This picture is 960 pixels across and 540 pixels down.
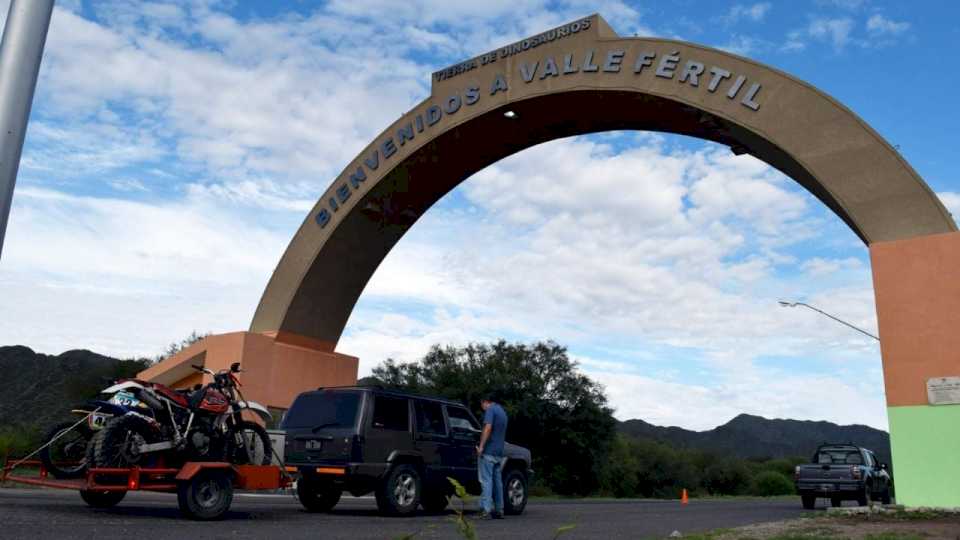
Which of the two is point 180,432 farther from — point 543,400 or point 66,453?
point 543,400

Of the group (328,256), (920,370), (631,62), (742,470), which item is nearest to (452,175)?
(328,256)

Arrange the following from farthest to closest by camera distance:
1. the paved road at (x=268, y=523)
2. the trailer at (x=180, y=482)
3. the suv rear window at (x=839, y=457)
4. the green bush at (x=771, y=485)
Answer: the green bush at (x=771, y=485) < the suv rear window at (x=839, y=457) < the trailer at (x=180, y=482) < the paved road at (x=268, y=523)

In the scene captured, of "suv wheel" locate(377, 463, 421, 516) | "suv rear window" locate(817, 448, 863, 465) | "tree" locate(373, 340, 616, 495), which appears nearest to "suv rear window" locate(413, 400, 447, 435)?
"suv wheel" locate(377, 463, 421, 516)

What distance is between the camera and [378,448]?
12.4 meters

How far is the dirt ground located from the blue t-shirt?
3.87 meters

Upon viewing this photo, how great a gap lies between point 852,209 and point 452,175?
9.23 metres

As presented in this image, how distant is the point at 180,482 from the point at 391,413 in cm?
346

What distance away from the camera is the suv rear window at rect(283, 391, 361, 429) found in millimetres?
12547

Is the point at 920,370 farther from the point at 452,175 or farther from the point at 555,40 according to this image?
the point at 452,175

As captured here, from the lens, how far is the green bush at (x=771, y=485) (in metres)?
57.9

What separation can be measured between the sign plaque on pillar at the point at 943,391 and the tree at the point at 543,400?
84.0ft

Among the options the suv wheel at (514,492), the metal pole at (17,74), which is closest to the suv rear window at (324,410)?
the suv wheel at (514,492)

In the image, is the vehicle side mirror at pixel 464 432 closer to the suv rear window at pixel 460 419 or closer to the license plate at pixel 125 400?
the suv rear window at pixel 460 419

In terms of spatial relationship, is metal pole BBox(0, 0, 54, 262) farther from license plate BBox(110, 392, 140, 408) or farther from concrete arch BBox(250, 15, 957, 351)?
concrete arch BBox(250, 15, 957, 351)
